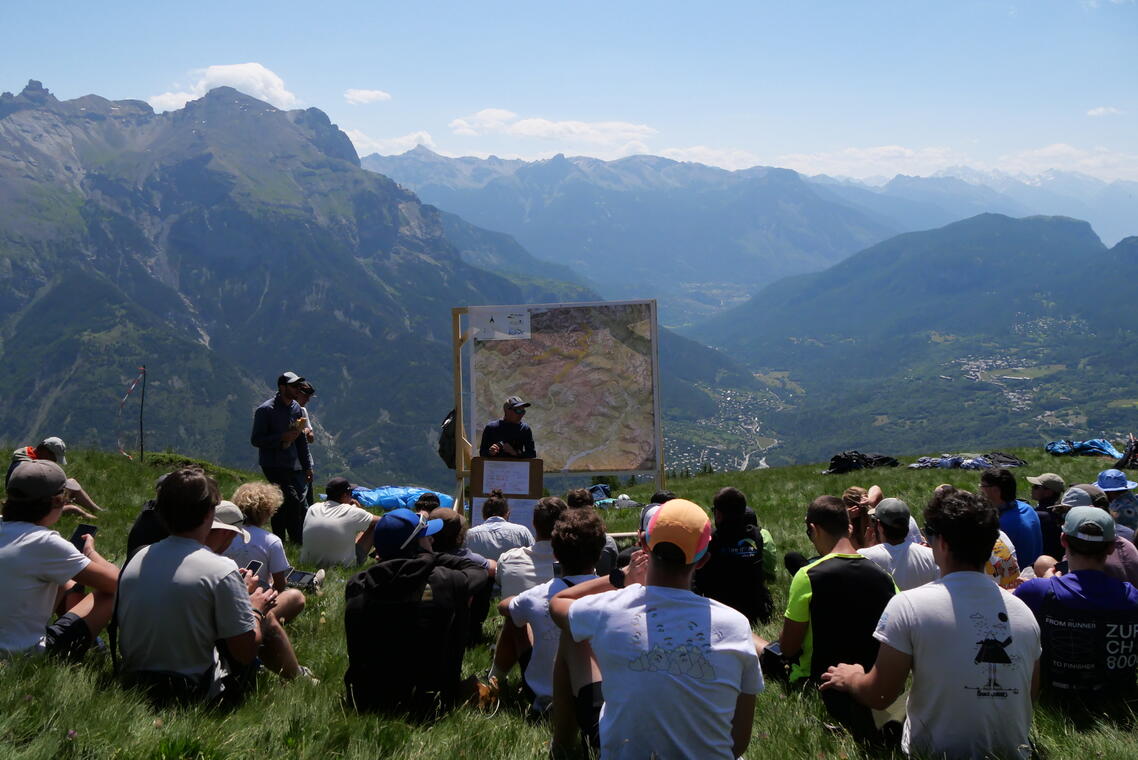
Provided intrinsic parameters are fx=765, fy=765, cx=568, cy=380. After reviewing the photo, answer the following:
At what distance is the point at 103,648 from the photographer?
5.78m

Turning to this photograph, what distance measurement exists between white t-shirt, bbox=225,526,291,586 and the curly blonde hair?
18 centimetres

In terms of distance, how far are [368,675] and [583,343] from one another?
408 inches

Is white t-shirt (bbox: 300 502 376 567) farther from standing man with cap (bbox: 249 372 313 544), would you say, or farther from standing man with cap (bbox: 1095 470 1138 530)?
standing man with cap (bbox: 1095 470 1138 530)

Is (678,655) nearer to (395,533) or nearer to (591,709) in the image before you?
(591,709)

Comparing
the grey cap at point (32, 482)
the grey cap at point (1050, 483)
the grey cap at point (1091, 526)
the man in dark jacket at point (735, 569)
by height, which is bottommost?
the man in dark jacket at point (735, 569)

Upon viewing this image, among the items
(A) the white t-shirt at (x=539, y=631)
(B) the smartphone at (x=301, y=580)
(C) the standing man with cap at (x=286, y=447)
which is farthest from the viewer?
(C) the standing man with cap at (x=286, y=447)

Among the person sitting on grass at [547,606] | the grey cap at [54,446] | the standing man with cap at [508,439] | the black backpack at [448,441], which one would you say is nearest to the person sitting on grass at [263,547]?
the person sitting on grass at [547,606]

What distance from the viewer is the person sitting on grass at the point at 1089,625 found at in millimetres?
5285

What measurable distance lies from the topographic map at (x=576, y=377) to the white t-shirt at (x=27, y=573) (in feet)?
32.7

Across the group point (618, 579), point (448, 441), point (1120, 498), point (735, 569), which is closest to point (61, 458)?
point (448, 441)

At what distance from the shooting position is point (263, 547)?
7.39 metres

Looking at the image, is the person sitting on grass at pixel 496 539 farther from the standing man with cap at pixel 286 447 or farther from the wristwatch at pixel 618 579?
the wristwatch at pixel 618 579

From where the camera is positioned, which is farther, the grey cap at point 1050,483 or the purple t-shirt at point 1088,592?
the grey cap at point 1050,483

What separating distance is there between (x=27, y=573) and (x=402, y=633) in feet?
8.29
